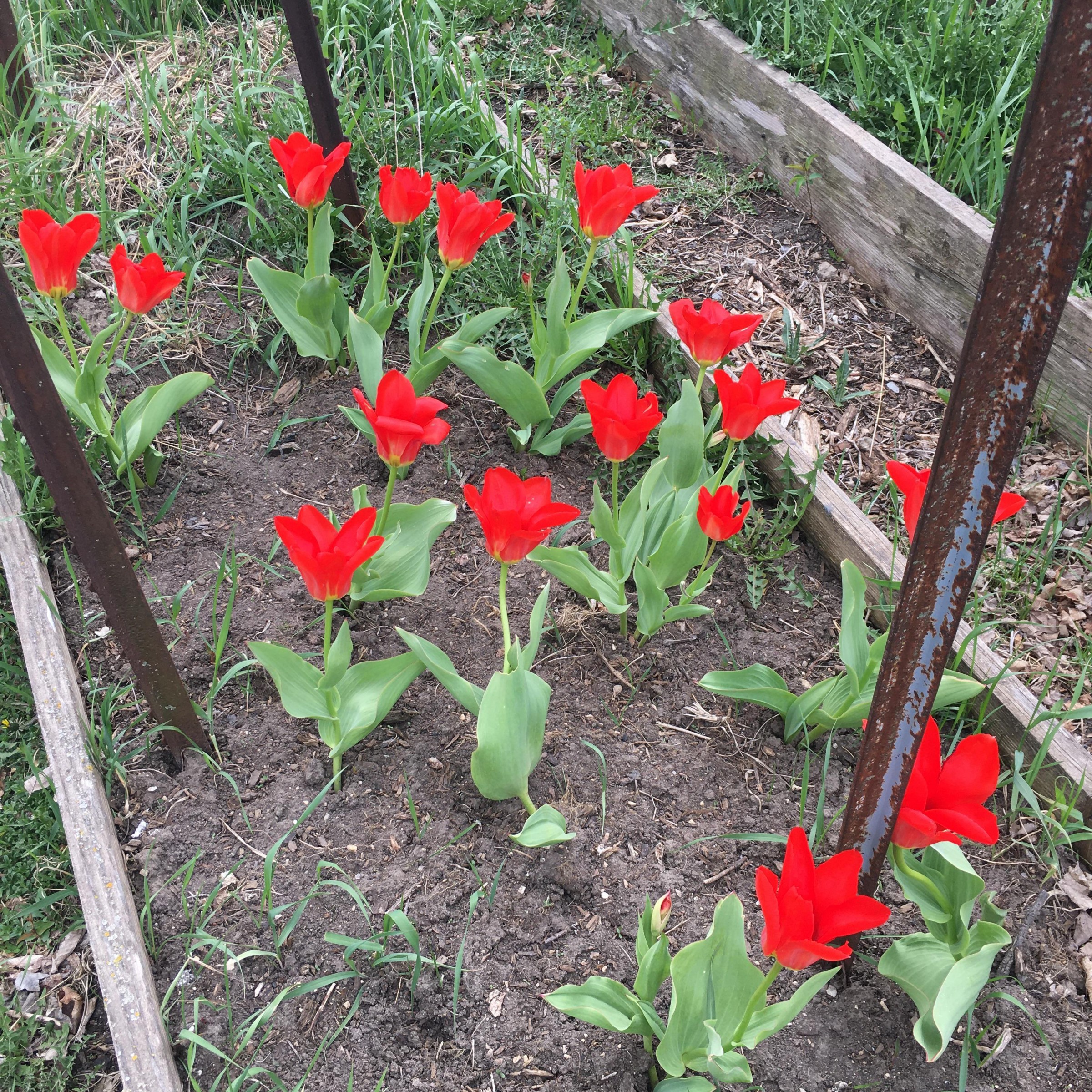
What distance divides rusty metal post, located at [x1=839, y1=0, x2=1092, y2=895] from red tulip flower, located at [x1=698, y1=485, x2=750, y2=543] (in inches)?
18.1

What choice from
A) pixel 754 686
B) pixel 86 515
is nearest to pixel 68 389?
pixel 86 515

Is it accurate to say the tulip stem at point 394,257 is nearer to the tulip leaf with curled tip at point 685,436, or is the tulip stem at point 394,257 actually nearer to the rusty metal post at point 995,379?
the tulip leaf with curled tip at point 685,436

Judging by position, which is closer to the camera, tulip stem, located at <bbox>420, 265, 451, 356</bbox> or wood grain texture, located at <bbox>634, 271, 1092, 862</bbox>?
wood grain texture, located at <bbox>634, 271, 1092, 862</bbox>

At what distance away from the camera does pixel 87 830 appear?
165 cm

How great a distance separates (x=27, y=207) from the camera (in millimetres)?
2789

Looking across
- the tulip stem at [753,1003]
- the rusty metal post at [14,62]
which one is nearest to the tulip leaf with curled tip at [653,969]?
the tulip stem at [753,1003]

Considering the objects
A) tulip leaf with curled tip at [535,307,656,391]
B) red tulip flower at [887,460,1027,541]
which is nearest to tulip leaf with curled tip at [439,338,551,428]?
tulip leaf with curled tip at [535,307,656,391]

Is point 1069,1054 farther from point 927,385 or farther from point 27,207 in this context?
point 27,207

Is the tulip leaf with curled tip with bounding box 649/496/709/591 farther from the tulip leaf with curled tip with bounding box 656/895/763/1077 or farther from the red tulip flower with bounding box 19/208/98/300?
the red tulip flower with bounding box 19/208/98/300

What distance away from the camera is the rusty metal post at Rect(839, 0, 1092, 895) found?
835 mm

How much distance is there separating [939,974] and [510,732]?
2.34 ft

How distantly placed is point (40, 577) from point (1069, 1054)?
81.6 inches

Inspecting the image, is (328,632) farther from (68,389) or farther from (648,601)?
(68,389)

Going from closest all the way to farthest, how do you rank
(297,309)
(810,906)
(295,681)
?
(810,906)
(295,681)
(297,309)
